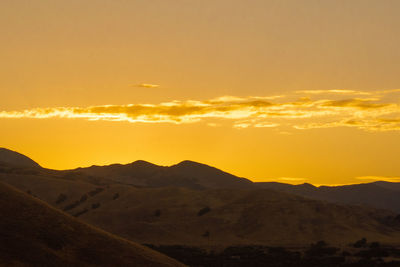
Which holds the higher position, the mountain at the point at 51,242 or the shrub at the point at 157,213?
the shrub at the point at 157,213

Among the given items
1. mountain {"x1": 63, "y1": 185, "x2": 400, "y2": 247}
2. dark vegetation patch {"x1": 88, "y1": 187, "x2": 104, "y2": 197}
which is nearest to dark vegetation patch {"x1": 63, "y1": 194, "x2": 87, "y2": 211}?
mountain {"x1": 63, "y1": 185, "x2": 400, "y2": 247}

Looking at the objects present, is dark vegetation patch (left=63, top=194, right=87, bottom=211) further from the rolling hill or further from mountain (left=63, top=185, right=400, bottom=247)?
mountain (left=63, top=185, right=400, bottom=247)

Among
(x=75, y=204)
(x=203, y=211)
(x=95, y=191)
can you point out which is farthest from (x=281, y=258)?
(x=95, y=191)

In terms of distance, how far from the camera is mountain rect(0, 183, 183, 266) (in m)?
35.4

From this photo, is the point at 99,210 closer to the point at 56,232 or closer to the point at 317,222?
the point at 317,222

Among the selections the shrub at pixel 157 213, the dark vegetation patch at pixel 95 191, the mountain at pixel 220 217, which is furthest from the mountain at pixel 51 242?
the dark vegetation patch at pixel 95 191

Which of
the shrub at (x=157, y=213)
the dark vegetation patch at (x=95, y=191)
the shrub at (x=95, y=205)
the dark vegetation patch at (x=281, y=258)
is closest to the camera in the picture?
the dark vegetation patch at (x=281, y=258)

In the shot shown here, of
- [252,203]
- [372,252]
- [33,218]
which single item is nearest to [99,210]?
[252,203]

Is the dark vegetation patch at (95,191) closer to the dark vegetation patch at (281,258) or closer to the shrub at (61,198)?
the shrub at (61,198)

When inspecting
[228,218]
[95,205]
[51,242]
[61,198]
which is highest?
[61,198]

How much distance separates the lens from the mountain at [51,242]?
116 ft

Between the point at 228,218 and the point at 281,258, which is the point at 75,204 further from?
the point at 281,258

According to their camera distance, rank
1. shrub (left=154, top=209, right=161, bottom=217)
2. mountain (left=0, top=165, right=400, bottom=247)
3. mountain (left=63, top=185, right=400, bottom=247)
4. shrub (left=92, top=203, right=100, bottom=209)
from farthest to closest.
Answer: shrub (left=92, top=203, right=100, bottom=209) < shrub (left=154, top=209, right=161, bottom=217) < mountain (left=0, top=165, right=400, bottom=247) < mountain (left=63, top=185, right=400, bottom=247)

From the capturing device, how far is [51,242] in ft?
125
